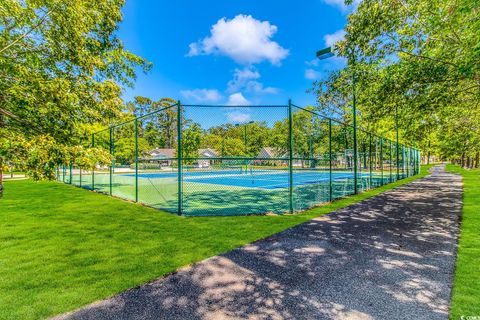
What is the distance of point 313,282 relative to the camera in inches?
111

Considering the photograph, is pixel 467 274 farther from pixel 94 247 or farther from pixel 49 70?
pixel 49 70

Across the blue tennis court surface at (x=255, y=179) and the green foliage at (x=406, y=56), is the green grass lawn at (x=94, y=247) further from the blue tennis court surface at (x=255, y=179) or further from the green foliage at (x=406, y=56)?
the blue tennis court surface at (x=255, y=179)

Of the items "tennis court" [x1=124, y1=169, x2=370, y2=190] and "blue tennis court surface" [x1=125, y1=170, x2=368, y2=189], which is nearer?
"tennis court" [x1=124, y1=169, x2=370, y2=190]

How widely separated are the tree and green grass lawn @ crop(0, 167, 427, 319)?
4.32 ft

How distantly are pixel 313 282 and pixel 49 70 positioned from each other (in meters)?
6.15

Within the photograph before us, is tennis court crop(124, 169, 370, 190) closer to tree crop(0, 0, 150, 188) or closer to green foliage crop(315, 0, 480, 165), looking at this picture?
green foliage crop(315, 0, 480, 165)

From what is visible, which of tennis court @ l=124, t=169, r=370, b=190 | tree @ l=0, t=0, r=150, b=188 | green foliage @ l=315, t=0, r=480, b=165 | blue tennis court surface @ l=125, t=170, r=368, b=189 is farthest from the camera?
blue tennis court surface @ l=125, t=170, r=368, b=189

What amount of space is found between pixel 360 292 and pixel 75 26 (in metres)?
5.57

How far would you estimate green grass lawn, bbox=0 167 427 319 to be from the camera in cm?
257

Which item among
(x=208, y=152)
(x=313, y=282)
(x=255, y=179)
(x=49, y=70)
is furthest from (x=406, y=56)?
(x=255, y=179)

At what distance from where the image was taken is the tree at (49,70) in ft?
12.8

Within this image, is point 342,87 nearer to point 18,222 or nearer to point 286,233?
Result: point 286,233

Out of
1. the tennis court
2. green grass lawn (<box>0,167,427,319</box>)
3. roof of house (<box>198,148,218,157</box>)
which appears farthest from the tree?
the tennis court

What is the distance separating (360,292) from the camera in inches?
102
